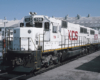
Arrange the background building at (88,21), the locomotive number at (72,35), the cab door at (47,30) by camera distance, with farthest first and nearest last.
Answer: the background building at (88,21) < the locomotive number at (72,35) < the cab door at (47,30)

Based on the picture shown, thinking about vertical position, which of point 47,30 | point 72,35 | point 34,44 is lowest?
point 34,44

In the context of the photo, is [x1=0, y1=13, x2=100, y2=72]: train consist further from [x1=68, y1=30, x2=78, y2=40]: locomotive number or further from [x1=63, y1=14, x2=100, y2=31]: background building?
[x1=63, y1=14, x2=100, y2=31]: background building

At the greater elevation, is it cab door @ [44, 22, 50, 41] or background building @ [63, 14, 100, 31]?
background building @ [63, 14, 100, 31]

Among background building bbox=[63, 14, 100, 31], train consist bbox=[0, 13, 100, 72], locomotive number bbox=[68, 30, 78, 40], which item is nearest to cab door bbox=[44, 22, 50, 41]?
train consist bbox=[0, 13, 100, 72]

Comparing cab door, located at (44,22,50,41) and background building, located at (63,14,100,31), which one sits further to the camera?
background building, located at (63,14,100,31)

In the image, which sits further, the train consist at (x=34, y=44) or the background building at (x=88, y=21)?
the background building at (x=88, y=21)

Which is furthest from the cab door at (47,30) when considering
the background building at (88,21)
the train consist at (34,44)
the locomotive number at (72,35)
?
the background building at (88,21)

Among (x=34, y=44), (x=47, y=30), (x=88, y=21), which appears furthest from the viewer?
(x=88, y=21)

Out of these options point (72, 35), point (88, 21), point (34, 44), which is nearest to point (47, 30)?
point (34, 44)

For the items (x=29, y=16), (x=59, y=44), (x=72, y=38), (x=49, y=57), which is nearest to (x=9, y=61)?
(x=49, y=57)

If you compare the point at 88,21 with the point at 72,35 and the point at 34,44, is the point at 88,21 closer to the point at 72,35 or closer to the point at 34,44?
the point at 72,35

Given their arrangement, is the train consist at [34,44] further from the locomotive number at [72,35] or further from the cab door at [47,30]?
the locomotive number at [72,35]

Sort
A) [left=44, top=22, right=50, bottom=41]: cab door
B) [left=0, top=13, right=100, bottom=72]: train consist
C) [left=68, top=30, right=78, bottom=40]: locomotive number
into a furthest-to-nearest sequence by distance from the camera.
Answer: [left=68, top=30, right=78, bottom=40]: locomotive number → [left=44, top=22, right=50, bottom=41]: cab door → [left=0, top=13, right=100, bottom=72]: train consist

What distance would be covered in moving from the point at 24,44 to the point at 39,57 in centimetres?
120
